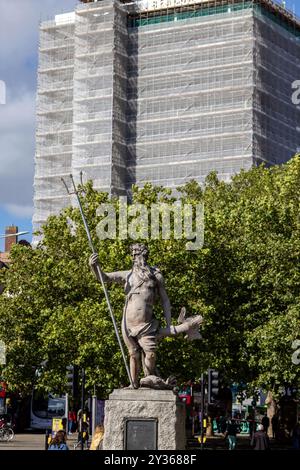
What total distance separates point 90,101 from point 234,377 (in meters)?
69.5

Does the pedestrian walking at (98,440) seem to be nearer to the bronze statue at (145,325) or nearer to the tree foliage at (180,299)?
the bronze statue at (145,325)

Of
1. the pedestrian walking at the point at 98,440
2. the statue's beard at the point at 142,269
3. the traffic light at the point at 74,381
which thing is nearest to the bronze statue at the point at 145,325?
the statue's beard at the point at 142,269

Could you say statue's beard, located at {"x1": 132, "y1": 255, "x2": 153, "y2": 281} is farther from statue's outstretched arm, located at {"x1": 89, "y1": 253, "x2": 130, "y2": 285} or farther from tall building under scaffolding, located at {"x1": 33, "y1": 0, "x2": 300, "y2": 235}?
tall building under scaffolding, located at {"x1": 33, "y1": 0, "x2": 300, "y2": 235}

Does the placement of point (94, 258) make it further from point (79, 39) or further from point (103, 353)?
point (79, 39)

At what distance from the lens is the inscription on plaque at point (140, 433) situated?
17375 millimetres

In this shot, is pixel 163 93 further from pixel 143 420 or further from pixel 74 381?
pixel 143 420

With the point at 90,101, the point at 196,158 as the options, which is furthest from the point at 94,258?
the point at 90,101

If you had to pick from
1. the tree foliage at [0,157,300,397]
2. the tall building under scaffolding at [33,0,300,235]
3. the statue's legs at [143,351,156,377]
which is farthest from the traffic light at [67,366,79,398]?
the tall building under scaffolding at [33,0,300,235]

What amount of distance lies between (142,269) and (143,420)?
2.93 m

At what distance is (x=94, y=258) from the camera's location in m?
18.1

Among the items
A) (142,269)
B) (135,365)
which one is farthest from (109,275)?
(135,365)

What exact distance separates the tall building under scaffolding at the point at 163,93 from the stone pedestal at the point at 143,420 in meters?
78.8

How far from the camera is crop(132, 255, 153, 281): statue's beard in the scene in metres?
17.9

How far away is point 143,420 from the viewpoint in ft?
57.1
